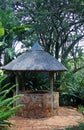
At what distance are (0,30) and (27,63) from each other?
2.81 m

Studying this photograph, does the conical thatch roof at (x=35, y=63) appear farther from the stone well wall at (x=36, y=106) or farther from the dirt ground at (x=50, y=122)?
the dirt ground at (x=50, y=122)

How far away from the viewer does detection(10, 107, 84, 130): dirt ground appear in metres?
7.04

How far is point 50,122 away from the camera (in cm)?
776

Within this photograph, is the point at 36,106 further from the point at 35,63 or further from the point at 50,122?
the point at 35,63

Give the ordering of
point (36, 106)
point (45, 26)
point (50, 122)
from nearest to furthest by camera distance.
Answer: point (50, 122)
point (36, 106)
point (45, 26)

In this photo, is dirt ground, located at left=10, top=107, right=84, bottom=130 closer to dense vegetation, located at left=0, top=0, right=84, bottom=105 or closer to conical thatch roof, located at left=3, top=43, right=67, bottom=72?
conical thatch roof, located at left=3, top=43, right=67, bottom=72

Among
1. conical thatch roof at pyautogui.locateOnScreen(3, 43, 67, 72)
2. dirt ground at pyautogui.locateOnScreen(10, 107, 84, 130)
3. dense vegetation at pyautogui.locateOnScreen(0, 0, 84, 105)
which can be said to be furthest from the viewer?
dense vegetation at pyautogui.locateOnScreen(0, 0, 84, 105)

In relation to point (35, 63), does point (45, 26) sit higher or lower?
higher

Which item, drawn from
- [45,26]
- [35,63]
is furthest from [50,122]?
[45,26]

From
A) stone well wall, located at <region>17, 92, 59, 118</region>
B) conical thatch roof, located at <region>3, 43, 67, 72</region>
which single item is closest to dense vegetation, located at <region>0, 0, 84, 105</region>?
conical thatch roof, located at <region>3, 43, 67, 72</region>

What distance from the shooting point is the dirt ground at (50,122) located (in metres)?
7.04

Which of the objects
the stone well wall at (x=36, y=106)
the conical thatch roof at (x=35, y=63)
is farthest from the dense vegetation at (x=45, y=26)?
the stone well wall at (x=36, y=106)

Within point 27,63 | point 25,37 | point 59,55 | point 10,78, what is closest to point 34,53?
point 27,63

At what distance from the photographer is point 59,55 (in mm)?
14086
